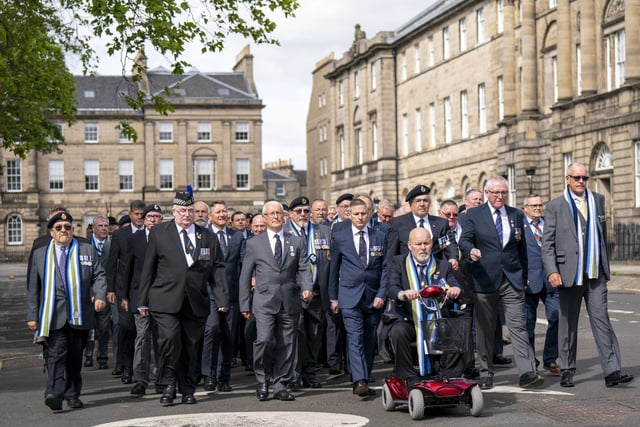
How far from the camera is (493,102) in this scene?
5859 cm

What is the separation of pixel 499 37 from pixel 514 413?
161 ft

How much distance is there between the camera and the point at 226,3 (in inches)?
796

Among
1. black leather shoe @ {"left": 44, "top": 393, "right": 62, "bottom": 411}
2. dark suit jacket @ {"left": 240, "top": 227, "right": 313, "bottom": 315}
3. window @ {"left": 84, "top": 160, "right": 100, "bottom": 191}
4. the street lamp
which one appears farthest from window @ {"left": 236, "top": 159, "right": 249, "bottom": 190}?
black leather shoe @ {"left": 44, "top": 393, "right": 62, "bottom": 411}

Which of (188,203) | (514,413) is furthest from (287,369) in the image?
(514,413)

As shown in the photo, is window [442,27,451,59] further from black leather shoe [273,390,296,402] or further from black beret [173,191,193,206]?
black leather shoe [273,390,296,402]

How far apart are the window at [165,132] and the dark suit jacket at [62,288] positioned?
272 ft

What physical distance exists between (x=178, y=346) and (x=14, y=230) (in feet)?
271

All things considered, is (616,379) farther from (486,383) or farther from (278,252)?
(278,252)

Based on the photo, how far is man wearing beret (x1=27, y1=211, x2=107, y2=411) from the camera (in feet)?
38.6

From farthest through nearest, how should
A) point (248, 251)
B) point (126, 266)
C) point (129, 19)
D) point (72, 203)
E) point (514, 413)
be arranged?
1. point (72, 203)
2. point (129, 19)
3. point (126, 266)
4. point (248, 251)
5. point (514, 413)

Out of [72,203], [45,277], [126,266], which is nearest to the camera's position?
[45,277]

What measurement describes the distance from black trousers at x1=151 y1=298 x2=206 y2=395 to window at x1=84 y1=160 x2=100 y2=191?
83757 mm

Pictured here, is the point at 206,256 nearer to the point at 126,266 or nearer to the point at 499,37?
the point at 126,266

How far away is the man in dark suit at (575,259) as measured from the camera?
40.0 feet
